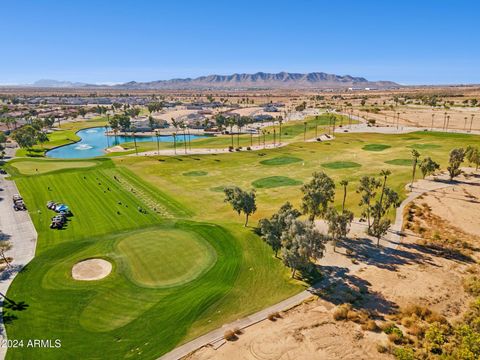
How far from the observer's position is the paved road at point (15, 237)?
50500 millimetres

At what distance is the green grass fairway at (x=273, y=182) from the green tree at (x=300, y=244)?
48099 mm

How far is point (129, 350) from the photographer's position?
121 ft

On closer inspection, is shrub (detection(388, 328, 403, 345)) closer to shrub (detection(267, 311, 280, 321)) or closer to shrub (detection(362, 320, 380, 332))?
Answer: shrub (detection(362, 320, 380, 332))

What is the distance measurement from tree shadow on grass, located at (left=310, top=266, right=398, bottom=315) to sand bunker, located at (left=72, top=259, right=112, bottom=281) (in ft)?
105

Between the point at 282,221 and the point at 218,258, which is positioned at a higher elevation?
the point at 282,221

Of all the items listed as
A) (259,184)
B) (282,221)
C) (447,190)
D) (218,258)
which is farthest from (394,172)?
(218,258)

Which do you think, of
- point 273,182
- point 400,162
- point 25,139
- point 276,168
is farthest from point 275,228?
point 25,139

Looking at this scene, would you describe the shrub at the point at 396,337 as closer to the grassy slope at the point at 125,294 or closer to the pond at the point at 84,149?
the grassy slope at the point at 125,294

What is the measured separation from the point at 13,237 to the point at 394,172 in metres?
103

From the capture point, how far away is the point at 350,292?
156 ft

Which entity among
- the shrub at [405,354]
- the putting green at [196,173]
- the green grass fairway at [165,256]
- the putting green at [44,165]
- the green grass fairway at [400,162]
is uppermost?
the green grass fairway at [400,162]

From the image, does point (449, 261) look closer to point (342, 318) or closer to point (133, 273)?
point (342, 318)

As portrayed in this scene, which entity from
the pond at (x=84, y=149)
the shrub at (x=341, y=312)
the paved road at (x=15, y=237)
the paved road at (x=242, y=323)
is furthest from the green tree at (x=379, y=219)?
the pond at (x=84, y=149)

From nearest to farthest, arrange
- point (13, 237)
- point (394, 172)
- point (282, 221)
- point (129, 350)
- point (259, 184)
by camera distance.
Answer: point (129, 350) < point (282, 221) < point (13, 237) < point (259, 184) < point (394, 172)
